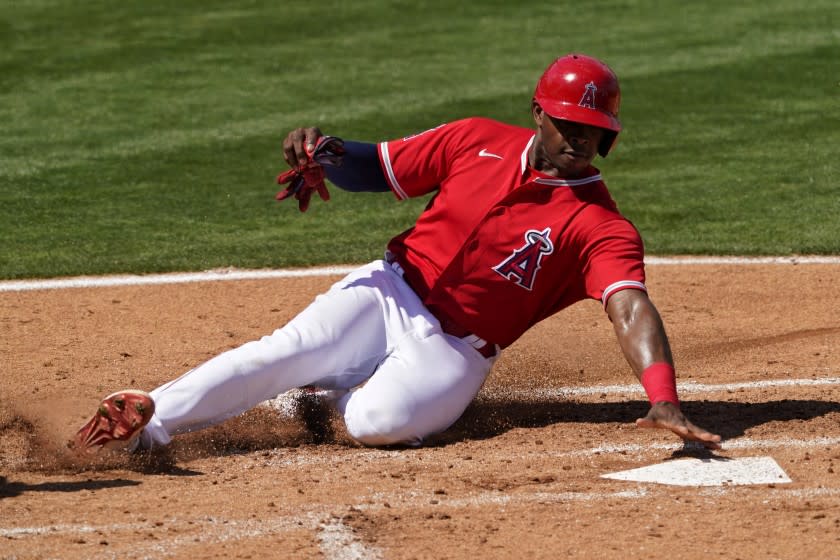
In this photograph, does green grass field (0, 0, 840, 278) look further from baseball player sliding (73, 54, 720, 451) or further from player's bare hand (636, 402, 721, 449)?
player's bare hand (636, 402, 721, 449)

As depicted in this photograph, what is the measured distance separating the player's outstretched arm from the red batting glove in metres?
1.21

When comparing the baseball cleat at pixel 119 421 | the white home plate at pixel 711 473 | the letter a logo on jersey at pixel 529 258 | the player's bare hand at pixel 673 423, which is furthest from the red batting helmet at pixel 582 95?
the baseball cleat at pixel 119 421

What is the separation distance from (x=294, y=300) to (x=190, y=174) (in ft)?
10.8

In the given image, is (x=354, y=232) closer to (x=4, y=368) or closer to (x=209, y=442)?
(x=4, y=368)

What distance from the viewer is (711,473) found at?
441 centimetres

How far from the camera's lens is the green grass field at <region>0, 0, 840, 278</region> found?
843cm

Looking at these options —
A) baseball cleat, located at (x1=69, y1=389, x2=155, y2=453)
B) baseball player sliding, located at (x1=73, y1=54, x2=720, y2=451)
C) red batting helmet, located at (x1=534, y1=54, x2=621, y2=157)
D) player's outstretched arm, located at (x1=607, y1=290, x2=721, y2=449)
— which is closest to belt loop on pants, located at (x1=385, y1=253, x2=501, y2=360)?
baseball player sliding, located at (x1=73, y1=54, x2=720, y2=451)

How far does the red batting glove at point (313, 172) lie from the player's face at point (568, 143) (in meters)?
0.78

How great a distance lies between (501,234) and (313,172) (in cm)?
76

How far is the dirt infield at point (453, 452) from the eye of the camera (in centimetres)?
385

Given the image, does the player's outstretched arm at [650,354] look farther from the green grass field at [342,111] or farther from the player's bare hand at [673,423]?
the green grass field at [342,111]

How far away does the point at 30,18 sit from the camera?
15.9 metres

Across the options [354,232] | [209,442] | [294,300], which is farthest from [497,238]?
[354,232]

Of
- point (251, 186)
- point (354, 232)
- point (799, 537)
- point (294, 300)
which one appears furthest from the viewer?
point (251, 186)
